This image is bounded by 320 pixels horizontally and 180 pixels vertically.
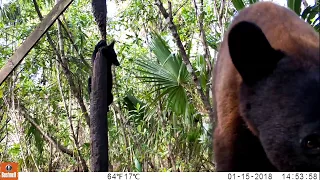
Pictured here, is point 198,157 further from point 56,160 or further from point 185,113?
point 56,160

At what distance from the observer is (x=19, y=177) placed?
1848mm

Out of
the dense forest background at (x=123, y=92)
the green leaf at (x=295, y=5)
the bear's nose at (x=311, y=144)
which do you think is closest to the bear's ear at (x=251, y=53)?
the bear's nose at (x=311, y=144)

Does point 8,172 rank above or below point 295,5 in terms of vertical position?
below

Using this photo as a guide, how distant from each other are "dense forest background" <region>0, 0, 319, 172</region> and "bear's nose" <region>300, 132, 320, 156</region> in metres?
2.38

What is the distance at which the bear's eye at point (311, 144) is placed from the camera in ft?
4.36

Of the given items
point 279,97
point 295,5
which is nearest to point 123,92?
point 295,5

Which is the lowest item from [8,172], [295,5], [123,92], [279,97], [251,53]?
[8,172]

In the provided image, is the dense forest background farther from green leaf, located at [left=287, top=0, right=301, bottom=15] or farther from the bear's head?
the bear's head

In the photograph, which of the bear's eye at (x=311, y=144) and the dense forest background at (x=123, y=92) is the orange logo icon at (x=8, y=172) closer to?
the bear's eye at (x=311, y=144)

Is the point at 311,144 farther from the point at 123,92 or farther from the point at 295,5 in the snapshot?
the point at 123,92

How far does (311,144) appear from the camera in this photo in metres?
1.34

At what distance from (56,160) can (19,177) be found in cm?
390

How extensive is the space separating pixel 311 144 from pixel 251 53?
1.39ft

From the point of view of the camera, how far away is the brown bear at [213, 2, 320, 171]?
1.40m
